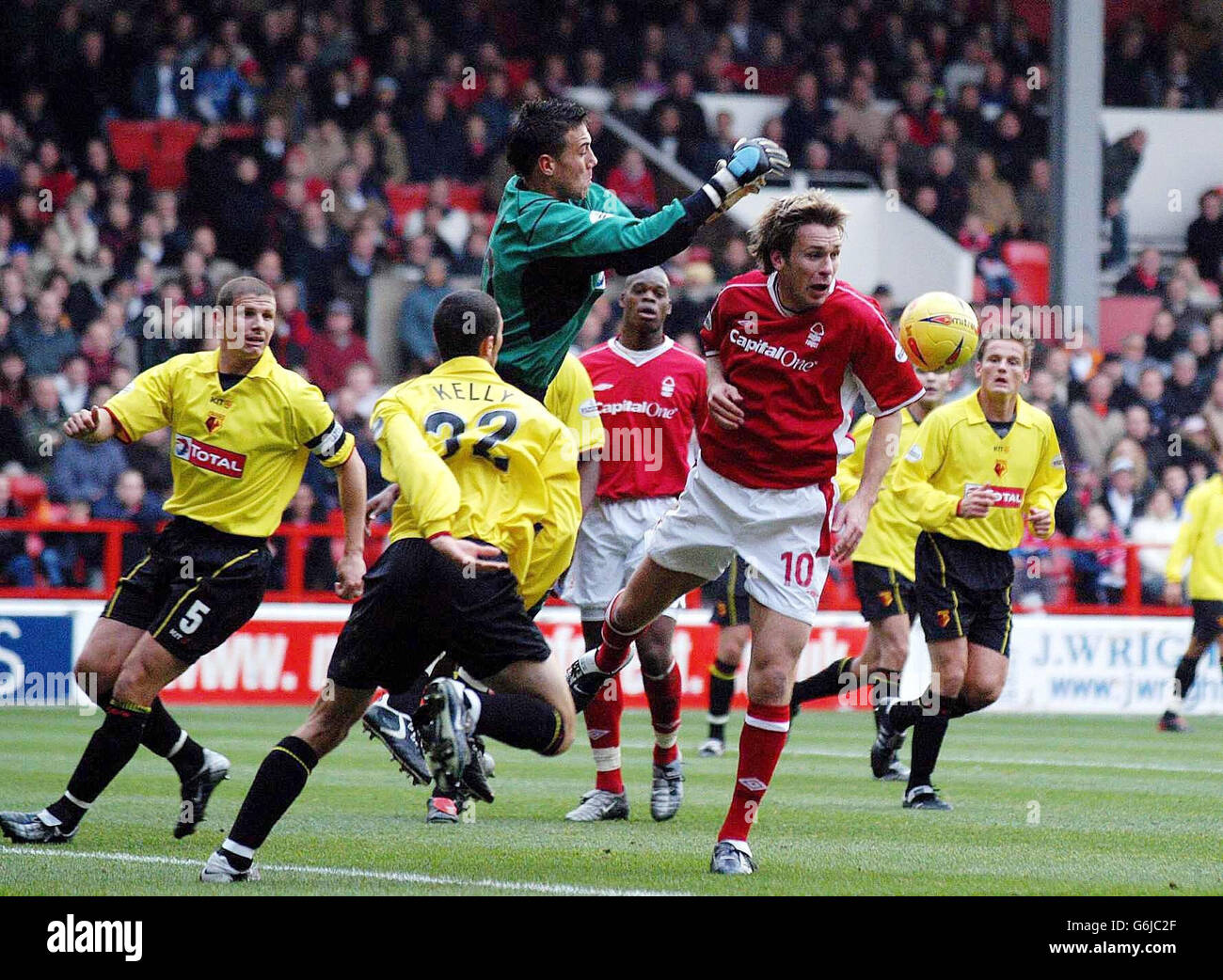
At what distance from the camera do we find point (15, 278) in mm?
17547

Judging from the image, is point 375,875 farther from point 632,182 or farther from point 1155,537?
→ point 632,182

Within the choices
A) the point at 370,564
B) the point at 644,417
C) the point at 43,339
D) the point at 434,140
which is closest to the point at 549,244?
the point at 644,417

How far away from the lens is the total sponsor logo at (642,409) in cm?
980

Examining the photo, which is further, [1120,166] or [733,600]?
[1120,166]

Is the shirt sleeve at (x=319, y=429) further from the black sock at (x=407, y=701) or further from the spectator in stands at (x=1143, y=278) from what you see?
the spectator in stands at (x=1143, y=278)

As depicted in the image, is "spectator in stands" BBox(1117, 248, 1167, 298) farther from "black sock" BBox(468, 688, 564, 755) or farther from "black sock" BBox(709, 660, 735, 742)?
"black sock" BBox(468, 688, 564, 755)

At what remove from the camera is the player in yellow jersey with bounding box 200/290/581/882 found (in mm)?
6219

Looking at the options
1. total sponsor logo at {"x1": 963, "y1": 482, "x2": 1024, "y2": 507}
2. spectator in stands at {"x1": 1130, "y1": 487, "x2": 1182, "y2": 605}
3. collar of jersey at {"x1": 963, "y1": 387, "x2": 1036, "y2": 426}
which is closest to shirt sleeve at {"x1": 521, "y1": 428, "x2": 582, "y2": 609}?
total sponsor logo at {"x1": 963, "y1": 482, "x2": 1024, "y2": 507}

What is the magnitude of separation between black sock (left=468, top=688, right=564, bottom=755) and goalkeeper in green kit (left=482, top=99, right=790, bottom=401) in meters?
1.67

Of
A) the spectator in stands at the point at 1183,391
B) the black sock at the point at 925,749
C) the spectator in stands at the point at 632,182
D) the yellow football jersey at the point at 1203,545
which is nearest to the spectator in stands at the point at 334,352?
the spectator in stands at the point at 632,182

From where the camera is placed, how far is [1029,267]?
2283 cm

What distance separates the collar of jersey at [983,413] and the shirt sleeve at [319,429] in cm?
353

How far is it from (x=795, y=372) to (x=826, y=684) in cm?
539

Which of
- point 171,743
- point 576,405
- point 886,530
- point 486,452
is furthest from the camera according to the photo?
point 886,530
